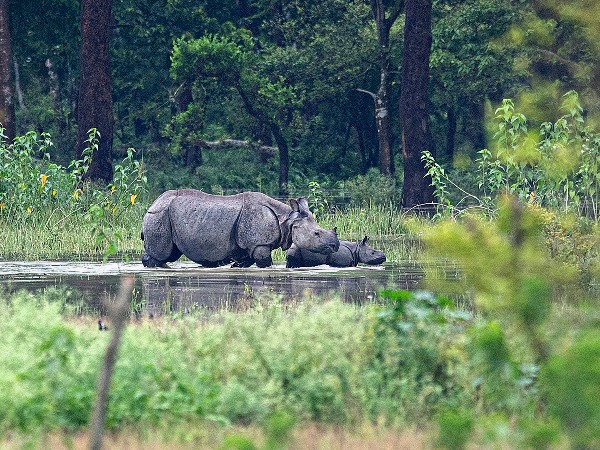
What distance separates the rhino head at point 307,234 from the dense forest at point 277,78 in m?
13.3

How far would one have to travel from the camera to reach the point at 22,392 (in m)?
6.32

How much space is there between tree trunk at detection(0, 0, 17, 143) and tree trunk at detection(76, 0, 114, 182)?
1676 millimetres

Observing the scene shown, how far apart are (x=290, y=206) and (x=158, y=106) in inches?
1172

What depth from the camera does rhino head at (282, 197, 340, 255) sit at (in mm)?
17078

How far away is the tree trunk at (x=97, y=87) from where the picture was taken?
98.1 ft

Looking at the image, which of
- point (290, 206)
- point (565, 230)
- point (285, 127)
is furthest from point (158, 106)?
point (565, 230)

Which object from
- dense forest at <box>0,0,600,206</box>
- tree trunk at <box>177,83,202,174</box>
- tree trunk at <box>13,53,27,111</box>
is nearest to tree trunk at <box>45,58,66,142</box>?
dense forest at <box>0,0,600,206</box>

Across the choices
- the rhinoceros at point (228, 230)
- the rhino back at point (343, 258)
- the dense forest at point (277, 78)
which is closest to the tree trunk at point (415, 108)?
the dense forest at point (277, 78)

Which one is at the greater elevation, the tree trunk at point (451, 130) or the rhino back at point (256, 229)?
the tree trunk at point (451, 130)

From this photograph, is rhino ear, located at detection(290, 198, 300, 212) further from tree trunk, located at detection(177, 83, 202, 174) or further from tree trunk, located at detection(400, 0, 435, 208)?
tree trunk, located at detection(177, 83, 202, 174)

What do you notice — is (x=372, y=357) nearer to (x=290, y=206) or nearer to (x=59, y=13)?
(x=290, y=206)

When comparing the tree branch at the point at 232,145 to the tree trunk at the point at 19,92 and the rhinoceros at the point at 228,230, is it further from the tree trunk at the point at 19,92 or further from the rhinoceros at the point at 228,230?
the rhinoceros at the point at 228,230

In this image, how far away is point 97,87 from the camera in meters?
30.1

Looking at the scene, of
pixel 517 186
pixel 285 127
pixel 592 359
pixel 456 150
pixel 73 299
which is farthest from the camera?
pixel 456 150
